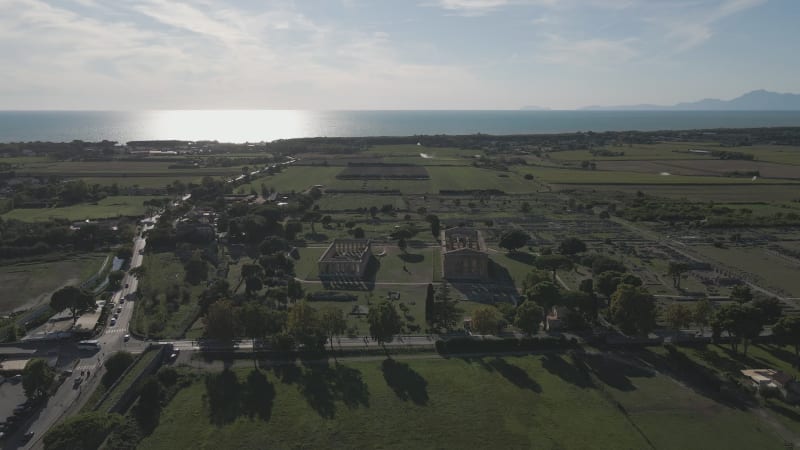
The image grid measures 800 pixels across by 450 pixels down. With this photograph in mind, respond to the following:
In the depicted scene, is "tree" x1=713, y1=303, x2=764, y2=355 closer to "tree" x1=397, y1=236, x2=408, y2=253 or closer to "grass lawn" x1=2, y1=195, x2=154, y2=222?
"tree" x1=397, y1=236, x2=408, y2=253

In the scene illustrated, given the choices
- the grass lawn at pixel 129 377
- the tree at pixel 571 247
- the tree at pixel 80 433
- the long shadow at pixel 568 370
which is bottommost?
the long shadow at pixel 568 370

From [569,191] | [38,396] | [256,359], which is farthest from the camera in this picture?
[569,191]

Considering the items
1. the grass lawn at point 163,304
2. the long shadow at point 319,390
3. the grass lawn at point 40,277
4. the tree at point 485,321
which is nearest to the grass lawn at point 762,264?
the tree at point 485,321

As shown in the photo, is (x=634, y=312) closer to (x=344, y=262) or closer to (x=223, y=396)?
(x=344, y=262)

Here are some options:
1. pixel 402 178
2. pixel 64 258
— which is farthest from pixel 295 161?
pixel 64 258

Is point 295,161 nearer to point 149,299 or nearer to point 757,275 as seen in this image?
point 149,299

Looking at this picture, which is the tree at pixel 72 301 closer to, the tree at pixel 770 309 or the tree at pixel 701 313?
the tree at pixel 701 313

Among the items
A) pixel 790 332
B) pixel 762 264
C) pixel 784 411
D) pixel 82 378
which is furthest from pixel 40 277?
pixel 762 264
